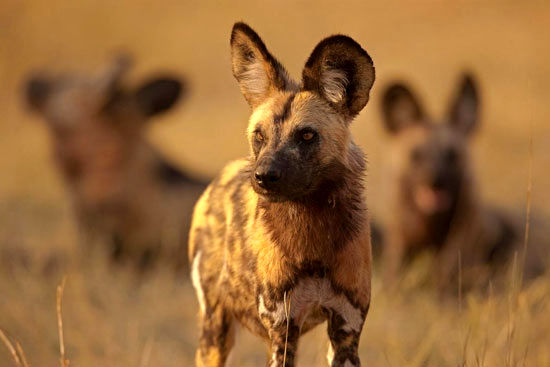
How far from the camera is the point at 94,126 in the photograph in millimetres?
8047

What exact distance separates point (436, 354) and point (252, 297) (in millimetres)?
2210

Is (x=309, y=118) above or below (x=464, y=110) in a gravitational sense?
above

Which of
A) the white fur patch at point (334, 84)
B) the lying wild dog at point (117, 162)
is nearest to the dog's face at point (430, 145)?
the lying wild dog at point (117, 162)

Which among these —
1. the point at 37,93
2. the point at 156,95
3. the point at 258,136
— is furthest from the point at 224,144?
the point at 258,136

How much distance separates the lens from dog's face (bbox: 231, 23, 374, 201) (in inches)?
108

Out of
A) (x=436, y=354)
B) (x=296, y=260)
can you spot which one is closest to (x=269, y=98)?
(x=296, y=260)

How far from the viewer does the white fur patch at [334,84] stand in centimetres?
287

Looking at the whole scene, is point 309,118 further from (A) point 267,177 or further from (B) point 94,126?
(B) point 94,126

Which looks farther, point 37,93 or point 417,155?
point 37,93

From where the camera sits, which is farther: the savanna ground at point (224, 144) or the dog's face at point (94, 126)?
the dog's face at point (94, 126)

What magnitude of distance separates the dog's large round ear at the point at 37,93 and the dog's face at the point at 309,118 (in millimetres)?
5645

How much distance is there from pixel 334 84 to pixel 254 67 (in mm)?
343

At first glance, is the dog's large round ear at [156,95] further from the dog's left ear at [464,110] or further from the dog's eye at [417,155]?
the dog's left ear at [464,110]

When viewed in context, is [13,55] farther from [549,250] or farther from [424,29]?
[549,250]
